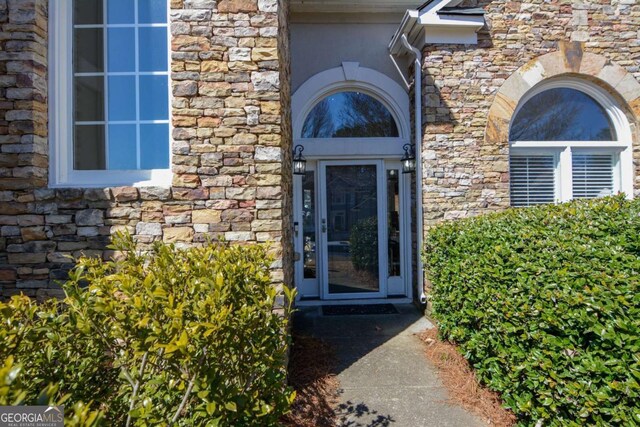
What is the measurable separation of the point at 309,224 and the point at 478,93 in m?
3.20

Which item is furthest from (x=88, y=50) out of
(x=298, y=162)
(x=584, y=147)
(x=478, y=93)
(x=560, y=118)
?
(x=584, y=147)

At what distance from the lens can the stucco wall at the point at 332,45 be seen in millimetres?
5664

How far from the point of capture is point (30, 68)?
10.8 ft

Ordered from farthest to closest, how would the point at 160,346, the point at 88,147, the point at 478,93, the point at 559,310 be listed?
the point at 478,93 < the point at 88,147 < the point at 559,310 < the point at 160,346

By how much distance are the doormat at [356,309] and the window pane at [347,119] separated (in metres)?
2.74

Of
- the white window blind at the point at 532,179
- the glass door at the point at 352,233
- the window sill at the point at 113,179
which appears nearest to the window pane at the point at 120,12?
the window sill at the point at 113,179

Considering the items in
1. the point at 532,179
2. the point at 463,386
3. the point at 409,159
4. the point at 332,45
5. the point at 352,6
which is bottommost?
the point at 463,386

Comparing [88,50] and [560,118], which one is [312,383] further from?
[560,118]

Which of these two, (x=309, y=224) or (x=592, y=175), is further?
(x=309, y=224)

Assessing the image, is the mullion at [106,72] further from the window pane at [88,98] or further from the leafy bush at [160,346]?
the leafy bush at [160,346]

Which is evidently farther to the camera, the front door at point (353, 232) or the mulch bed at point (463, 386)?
the front door at point (353, 232)

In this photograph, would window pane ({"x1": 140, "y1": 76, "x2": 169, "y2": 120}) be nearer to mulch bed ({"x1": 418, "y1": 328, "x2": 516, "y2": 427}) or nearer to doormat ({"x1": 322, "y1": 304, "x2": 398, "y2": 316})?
doormat ({"x1": 322, "y1": 304, "x2": 398, "y2": 316})

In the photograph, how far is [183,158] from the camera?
333 cm

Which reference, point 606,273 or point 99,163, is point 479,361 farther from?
point 99,163
